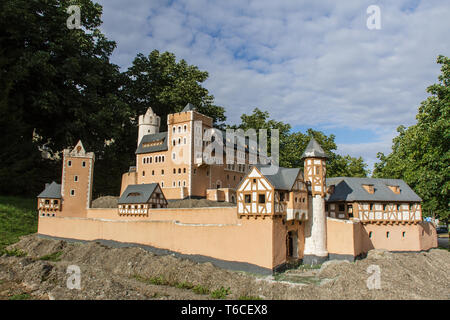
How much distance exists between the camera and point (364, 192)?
28.8 meters

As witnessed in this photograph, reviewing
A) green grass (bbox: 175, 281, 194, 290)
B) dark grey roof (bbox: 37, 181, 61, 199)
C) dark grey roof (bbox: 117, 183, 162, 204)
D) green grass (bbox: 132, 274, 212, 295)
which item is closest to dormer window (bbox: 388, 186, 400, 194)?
green grass (bbox: 132, 274, 212, 295)

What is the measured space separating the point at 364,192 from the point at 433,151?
8.17 meters

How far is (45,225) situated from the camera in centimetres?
3064

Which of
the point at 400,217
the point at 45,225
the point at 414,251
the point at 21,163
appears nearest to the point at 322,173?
the point at 400,217

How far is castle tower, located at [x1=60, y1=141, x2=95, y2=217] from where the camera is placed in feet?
103

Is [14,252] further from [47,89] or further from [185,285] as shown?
[47,89]

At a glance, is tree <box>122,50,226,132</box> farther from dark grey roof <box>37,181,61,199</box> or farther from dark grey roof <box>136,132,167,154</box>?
dark grey roof <box>37,181,61,199</box>

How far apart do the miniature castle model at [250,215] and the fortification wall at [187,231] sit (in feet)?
0.21

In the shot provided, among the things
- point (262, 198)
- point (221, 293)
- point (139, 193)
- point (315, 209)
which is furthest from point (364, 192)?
point (139, 193)

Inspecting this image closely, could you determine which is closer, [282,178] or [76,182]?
[282,178]

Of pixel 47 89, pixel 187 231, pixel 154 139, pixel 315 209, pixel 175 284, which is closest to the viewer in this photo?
pixel 175 284

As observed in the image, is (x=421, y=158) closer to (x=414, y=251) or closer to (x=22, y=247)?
(x=414, y=251)

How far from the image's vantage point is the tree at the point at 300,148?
42.3 metres

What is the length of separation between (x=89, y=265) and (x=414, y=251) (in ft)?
81.8
